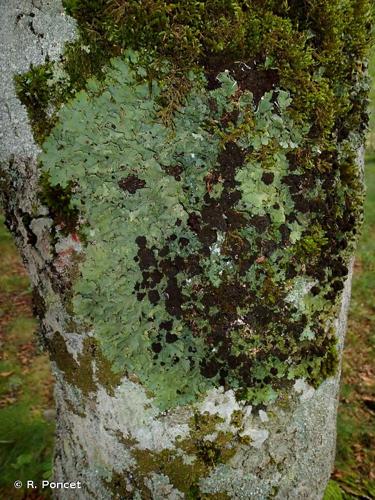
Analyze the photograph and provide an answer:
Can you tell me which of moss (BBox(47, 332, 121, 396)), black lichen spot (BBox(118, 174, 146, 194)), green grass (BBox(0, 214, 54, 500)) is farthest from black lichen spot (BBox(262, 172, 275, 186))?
green grass (BBox(0, 214, 54, 500))

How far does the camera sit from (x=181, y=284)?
3.97ft

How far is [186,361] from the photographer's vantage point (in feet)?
4.11

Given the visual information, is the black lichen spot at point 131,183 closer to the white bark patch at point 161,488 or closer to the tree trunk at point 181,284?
the tree trunk at point 181,284

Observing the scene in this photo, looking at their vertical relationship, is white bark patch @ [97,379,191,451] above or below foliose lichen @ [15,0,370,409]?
below

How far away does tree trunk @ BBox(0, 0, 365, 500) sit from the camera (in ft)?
3.83

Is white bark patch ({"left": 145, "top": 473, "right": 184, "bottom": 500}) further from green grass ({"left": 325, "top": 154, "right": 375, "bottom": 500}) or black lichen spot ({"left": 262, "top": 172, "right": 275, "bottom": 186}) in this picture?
green grass ({"left": 325, "top": 154, "right": 375, "bottom": 500})

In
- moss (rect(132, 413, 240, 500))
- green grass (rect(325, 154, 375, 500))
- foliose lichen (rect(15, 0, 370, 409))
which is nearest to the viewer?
foliose lichen (rect(15, 0, 370, 409))

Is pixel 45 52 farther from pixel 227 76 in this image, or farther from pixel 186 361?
pixel 186 361

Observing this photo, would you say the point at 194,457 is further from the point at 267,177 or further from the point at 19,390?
the point at 19,390

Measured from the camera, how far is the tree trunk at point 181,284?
117 centimetres

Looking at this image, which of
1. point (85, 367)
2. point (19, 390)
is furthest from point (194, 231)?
point (19, 390)

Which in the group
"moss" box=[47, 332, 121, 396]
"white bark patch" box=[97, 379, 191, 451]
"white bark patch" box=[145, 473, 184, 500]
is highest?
"moss" box=[47, 332, 121, 396]

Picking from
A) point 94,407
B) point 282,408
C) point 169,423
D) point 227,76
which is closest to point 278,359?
point 282,408

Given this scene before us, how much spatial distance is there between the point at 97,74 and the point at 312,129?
0.58 meters
